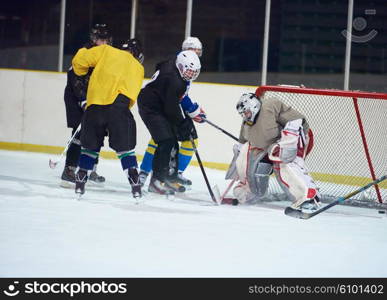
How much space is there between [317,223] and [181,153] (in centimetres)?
129

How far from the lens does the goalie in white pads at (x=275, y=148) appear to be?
514cm

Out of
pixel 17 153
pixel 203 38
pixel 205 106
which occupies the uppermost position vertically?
pixel 203 38

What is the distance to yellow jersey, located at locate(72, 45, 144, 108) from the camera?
506 cm

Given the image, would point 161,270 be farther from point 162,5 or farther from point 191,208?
point 162,5

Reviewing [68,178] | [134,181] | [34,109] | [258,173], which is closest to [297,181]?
[258,173]

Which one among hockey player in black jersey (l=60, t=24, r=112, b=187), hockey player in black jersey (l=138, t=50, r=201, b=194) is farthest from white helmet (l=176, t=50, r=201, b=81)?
hockey player in black jersey (l=60, t=24, r=112, b=187)

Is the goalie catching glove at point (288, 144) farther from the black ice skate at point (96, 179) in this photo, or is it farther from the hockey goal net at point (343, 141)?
the black ice skate at point (96, 179)

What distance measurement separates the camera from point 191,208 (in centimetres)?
531

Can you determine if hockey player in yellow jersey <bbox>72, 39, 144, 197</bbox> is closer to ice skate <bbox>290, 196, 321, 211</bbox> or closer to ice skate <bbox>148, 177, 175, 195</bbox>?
ice skate <bbox>148, 177, 175, 195</bbox>

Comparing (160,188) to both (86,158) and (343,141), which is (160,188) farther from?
(343,141)

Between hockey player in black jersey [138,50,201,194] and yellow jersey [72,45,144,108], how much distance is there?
43 centimetres

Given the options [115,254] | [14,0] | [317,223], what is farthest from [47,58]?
[115,254]

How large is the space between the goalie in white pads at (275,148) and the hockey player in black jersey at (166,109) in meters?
0.43

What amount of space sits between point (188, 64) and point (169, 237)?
1481 millimetres
